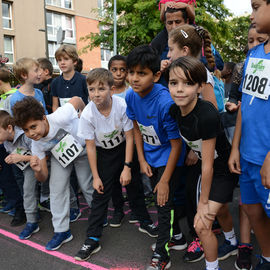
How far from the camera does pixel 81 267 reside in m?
2.31

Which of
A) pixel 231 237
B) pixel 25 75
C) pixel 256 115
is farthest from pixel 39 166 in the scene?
pixel 256 115

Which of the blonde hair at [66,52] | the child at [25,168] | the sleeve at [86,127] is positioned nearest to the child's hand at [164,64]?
the sleeve at [86,127]

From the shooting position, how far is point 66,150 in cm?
268

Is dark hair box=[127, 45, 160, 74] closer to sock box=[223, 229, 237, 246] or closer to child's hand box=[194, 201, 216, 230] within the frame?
child's hand box=[194, 201, 216, 230]

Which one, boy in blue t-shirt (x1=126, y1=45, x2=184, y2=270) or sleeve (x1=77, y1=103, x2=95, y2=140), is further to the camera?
sleeve (x1=77, y1=103, x2=95, y2=140)

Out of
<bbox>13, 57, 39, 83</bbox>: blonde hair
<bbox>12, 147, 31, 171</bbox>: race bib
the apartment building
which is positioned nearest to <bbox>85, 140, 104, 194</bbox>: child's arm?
<bbox>12, 147, 31, 171</bbox>: race bib

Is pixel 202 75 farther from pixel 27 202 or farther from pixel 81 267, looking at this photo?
pixel 27 202

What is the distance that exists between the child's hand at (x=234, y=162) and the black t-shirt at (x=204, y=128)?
0.09m

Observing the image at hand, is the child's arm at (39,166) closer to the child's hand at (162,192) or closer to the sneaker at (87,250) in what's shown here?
the sneaker at (87,250)

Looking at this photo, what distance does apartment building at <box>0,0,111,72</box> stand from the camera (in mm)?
19250

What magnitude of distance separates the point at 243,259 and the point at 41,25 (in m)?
22.4

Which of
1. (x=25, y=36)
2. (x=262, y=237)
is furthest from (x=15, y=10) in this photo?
(x=262, y=237)

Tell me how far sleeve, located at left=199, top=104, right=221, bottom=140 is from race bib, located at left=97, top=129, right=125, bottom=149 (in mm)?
981

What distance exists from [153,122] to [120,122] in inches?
19.0
